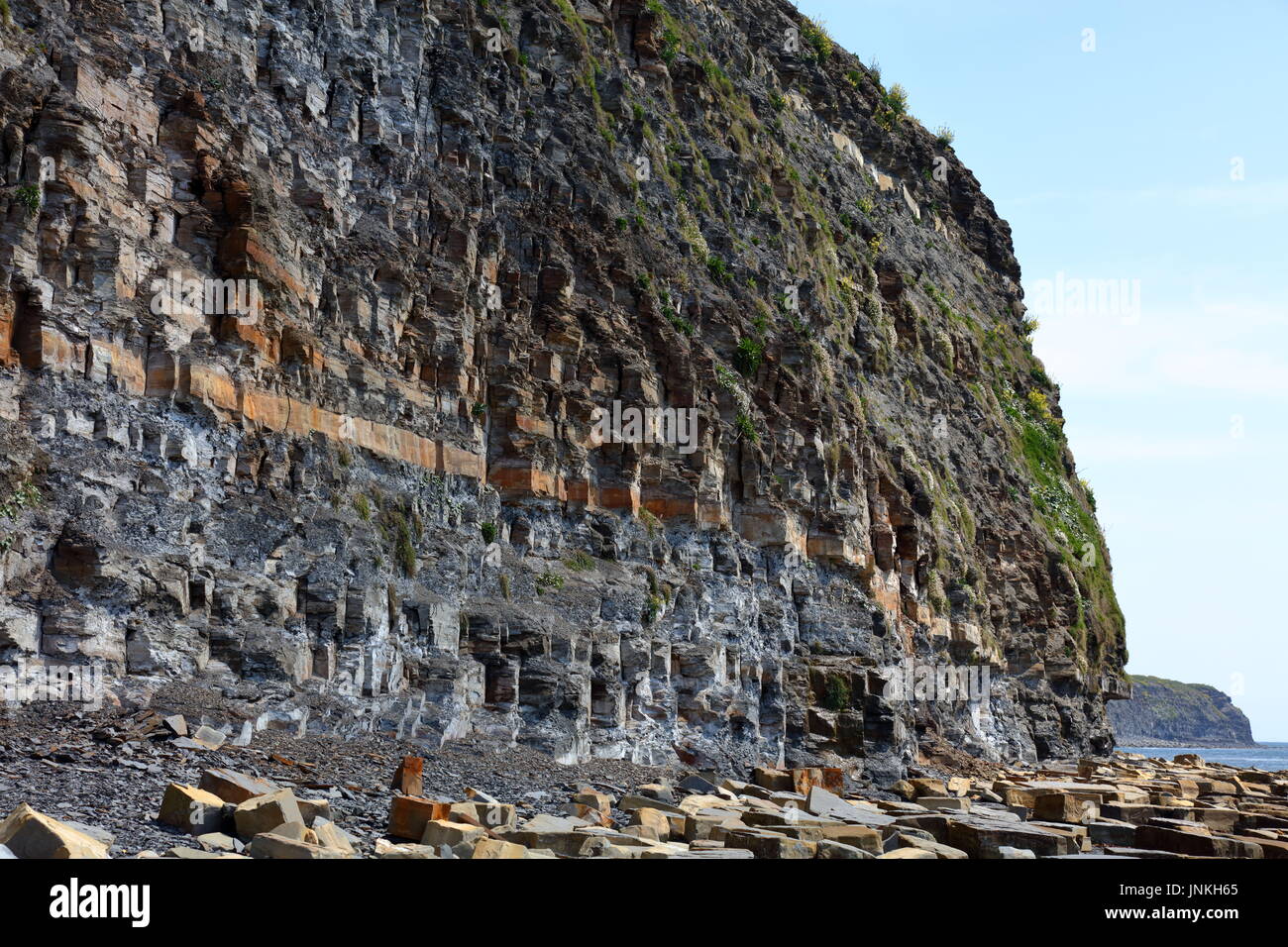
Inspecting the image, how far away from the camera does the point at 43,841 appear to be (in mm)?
11227

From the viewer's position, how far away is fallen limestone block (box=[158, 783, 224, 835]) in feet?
46.9

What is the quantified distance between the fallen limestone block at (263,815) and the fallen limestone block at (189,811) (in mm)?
277

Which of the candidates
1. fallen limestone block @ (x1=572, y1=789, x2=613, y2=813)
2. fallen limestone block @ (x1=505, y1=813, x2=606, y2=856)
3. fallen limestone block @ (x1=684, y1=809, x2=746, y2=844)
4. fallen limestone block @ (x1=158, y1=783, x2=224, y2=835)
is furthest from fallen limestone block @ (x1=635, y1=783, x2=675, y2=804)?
fallen limestone block @ (x1=158, y1=783, x2=224, y2=835)

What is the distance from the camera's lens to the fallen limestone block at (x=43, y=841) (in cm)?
1114

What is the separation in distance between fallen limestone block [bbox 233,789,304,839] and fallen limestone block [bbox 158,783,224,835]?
28cm

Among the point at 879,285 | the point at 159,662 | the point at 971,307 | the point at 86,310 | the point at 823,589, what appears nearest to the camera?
the point at 159,662

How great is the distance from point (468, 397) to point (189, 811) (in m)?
17.6

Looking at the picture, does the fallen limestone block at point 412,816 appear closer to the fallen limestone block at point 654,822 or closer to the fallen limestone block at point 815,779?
the fallen limestone block at point 654,822

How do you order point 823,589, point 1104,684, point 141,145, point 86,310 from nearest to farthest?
point 86,310
point 141,145
point 823,589
point 1104,684

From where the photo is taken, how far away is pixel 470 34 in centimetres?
3656

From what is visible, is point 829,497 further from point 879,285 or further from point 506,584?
point 879,285
